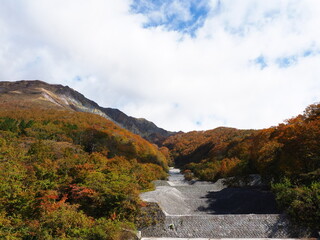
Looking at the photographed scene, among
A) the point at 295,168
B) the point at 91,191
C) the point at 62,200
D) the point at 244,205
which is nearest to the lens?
the point at 62,200

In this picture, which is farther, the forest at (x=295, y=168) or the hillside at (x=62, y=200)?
the forest at (x=295, y=168)

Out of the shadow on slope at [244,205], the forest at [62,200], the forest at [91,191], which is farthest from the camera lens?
the shadow on slope at [244,205]

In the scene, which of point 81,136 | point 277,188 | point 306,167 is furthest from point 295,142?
point 81,136

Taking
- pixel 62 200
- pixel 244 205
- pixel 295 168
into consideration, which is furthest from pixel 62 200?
pixel 295 168

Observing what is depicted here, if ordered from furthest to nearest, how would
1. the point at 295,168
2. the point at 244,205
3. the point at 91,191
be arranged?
the point at 295,168
the point at 244,205
the point at 91,191

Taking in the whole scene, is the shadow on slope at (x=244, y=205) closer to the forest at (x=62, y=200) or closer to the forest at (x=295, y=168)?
the forest at (x=295, y=168)

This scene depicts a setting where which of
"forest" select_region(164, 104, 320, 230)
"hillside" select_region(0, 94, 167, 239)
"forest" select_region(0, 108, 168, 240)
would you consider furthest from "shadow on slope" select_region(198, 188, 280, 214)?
"hillside" select_region(0, 94, 167, 239)

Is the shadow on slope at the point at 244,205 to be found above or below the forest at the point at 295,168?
below

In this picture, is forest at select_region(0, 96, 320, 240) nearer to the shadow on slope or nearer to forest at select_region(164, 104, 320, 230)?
forest at select_region(164, 104, 320, 230)

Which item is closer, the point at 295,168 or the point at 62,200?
the point at 62,200

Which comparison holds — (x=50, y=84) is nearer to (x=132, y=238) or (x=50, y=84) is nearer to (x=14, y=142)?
(x=14, y=142)

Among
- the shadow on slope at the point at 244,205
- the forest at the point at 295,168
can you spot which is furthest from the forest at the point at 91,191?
the shadow on slope at the point at 244,205

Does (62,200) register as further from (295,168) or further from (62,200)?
(295,168)

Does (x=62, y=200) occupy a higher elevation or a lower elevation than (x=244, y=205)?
higher
